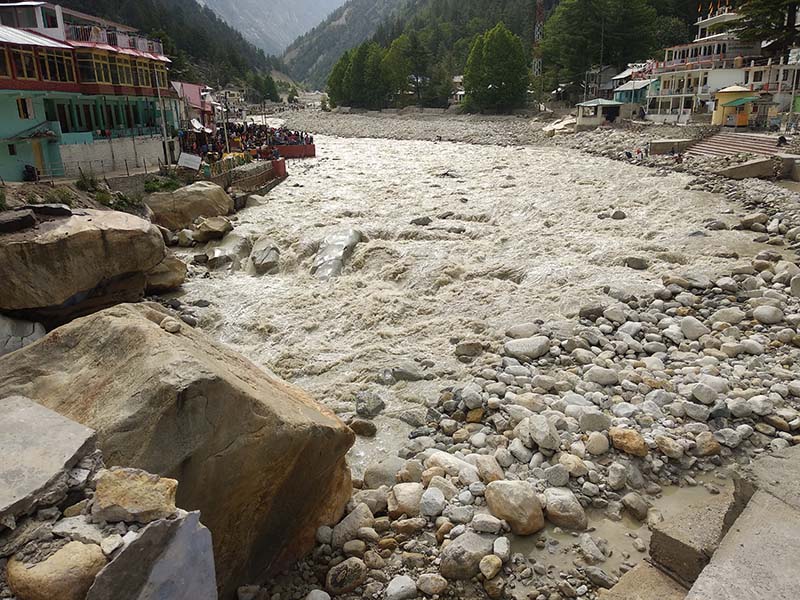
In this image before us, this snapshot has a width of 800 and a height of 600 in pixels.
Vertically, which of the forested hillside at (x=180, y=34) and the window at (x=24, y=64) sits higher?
the forested hillside at (x=180, y=34)

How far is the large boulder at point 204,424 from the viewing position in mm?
4539

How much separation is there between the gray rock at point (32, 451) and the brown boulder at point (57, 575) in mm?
339

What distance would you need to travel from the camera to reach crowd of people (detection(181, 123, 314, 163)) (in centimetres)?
3612

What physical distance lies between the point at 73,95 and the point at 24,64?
3.74 metres

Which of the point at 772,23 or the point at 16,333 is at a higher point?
the point at 772,23

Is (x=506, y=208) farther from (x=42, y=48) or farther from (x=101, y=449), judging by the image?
(x=42, y=48)

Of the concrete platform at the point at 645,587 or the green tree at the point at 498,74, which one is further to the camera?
the green tree at the point at 498,74

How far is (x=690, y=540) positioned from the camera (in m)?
4.89

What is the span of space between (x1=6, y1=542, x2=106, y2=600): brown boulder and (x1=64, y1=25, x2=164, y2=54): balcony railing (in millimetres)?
34318

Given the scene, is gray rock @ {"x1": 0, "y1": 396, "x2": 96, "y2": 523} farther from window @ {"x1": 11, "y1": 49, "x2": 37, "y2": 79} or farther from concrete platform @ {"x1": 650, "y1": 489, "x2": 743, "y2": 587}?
window @ {"x1": 11, "y1": 49, "x2": 37, "y2": 79}

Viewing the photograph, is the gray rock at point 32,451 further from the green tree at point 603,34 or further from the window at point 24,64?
the green tree at point 603,34

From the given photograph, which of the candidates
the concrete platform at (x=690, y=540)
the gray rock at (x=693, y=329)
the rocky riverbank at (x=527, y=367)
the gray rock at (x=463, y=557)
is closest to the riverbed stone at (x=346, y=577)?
the rocky riverbank at (x=527, y=367)

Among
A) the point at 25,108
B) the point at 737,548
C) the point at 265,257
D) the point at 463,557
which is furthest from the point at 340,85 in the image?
the point at 737,548

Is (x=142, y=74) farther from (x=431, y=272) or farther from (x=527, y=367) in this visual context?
(x=527, y=367)
